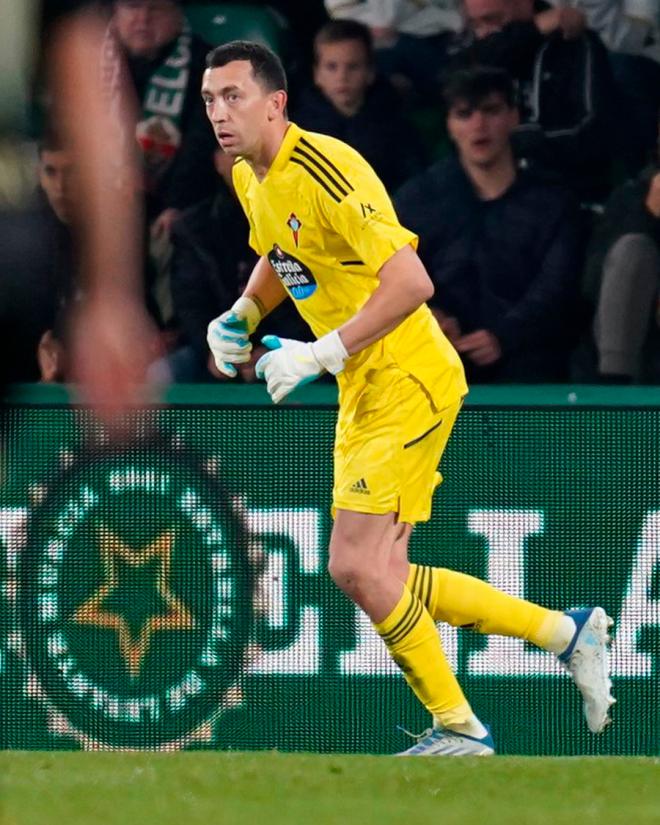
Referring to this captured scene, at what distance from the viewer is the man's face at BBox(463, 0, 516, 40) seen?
805cm

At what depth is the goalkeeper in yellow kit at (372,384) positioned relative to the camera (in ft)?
22.2

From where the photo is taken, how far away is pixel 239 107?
6.92m

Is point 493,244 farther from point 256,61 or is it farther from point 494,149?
point 256,61

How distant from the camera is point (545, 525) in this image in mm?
7855

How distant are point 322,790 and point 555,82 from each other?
330 centimetres

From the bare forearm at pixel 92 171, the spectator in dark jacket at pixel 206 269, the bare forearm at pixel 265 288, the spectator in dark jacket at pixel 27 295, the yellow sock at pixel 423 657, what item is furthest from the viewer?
the spectator in dark jacket at pixel 206 269

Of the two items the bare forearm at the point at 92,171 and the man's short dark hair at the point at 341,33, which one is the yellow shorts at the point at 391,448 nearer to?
the man's short dark hair at the point at 341,33

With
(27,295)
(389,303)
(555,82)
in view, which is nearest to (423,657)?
(389,303)

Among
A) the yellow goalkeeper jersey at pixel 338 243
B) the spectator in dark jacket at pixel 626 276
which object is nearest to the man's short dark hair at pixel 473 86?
the spectator in dark jacket at pixel 626 276

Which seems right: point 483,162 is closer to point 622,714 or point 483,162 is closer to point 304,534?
point 304,534

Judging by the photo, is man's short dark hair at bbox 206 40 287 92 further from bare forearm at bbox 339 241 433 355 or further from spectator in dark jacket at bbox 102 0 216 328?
spectator in dark jacket at bbox 102 0 216 328

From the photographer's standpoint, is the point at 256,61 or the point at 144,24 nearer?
the point at 256,61

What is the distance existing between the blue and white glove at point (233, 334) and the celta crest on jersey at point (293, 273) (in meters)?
0.17

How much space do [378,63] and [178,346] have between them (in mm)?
1280
